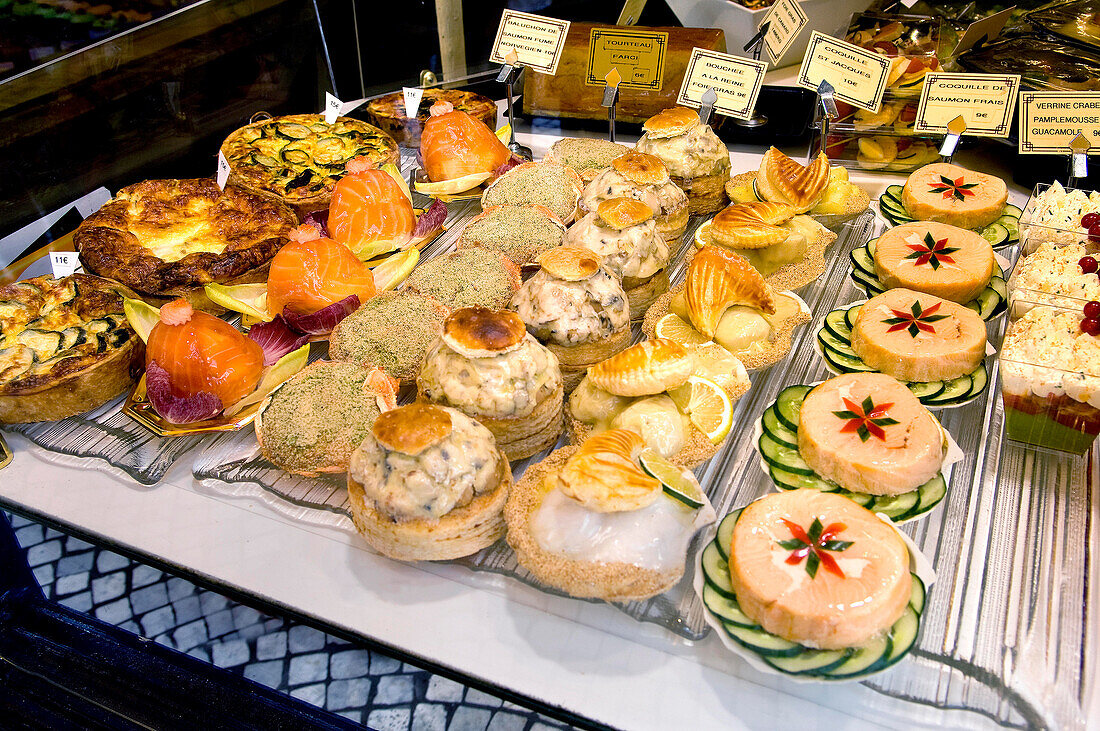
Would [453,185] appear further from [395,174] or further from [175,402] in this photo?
[175,402]

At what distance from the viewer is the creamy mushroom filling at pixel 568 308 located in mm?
2543

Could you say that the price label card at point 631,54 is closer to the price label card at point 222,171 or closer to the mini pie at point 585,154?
the mini pie at point 585,154

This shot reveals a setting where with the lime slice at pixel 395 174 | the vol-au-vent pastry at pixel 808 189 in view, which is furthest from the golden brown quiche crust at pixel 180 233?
the vol-au-vent pastry at pixel 808 189

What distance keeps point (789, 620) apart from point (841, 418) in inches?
27.7

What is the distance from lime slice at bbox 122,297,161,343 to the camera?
9.24ft

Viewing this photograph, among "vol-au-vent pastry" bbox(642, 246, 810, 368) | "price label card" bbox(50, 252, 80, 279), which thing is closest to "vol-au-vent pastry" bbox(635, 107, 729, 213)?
"vol-au-vent pastry" bbox(642, 246, 810, 368)

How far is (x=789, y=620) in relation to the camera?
1.70 m

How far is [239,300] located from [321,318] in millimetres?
450

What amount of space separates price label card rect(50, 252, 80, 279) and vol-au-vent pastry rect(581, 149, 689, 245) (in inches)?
83.4

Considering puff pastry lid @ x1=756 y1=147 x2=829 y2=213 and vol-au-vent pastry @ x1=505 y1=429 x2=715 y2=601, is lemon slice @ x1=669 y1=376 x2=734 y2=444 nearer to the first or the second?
vol-au-vent pastry @ x1=505 y1=429 x2=715 y2=601

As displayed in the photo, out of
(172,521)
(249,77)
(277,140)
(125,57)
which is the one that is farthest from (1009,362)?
(249,77)

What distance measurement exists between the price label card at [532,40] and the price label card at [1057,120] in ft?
7.07

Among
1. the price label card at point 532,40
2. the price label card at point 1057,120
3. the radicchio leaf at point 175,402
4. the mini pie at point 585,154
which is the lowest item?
the radicchio leaf at point 175,402

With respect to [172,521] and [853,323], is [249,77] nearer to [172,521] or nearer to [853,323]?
[172,521]
